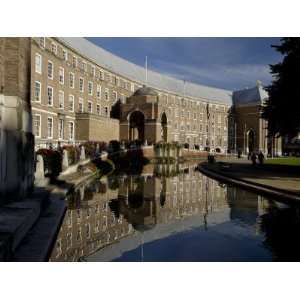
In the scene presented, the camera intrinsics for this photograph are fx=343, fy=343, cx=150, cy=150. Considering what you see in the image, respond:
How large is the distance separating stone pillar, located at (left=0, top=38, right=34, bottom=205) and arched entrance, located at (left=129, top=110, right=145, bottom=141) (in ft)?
148

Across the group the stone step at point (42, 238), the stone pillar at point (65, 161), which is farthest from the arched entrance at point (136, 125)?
the stone step at point (42, 238)

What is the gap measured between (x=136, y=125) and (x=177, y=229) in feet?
159

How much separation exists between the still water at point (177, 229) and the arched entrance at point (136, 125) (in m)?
41.0

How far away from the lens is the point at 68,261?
6.77 m

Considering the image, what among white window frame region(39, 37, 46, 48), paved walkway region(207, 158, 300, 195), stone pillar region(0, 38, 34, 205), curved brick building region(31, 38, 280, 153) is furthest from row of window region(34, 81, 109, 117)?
stone pillar region(0, 38, 34, 205)

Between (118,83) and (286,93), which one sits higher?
(118,83)

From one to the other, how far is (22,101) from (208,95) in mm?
83138

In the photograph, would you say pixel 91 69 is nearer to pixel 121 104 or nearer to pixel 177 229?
pixel 121 104

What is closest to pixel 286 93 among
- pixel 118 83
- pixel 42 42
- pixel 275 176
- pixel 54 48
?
pixel 275 176

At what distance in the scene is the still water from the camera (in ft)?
24.0

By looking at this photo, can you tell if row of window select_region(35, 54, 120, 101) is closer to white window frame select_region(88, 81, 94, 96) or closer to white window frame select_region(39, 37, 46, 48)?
white window frame select_region(88, 81, 94, 96)

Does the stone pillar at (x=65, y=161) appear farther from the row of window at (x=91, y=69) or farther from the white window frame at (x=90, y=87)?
the white window frame at (x=90, y=87)

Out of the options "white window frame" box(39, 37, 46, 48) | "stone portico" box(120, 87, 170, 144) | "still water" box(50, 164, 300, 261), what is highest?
"white window frame" box(39, 37, 46, 48)

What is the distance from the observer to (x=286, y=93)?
22.1m
